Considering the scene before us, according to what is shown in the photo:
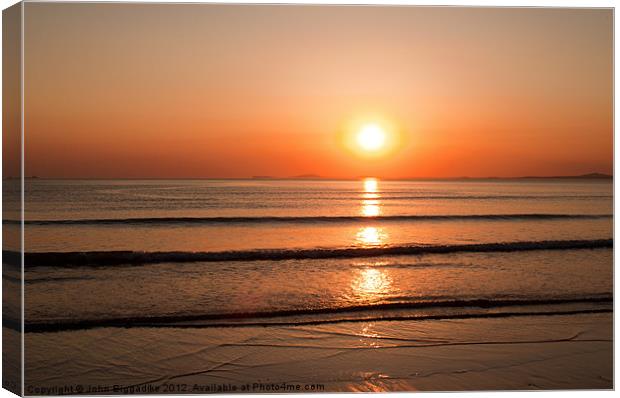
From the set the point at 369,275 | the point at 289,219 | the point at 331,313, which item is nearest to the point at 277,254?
the point at 289,219

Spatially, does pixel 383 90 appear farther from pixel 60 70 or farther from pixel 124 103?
pixel 60 70

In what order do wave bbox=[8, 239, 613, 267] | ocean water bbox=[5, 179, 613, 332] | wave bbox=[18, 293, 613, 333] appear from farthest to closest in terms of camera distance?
wave bbox=[8, 239, 613, 267], ocean water bbox=[5, 179, 613, 332], wave bbox=[18, 293, 613, 333]

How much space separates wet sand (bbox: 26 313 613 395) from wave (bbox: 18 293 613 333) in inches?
3.8

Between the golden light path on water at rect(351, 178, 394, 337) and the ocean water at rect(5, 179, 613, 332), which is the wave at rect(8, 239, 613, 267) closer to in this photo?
the ocean water at rect(5, 179, 613, 332)

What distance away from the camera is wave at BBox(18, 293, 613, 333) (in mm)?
3855

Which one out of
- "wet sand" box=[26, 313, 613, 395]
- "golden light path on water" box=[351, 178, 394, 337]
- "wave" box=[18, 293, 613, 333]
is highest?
"golden light path on water" box=[351, 178, 394, 337]

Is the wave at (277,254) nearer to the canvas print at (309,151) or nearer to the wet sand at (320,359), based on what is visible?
the canvas print at (309,151)

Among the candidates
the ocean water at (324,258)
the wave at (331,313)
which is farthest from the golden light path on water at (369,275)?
the wave at (331,313)

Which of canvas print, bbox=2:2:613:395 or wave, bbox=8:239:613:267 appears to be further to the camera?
wave, bbox=8:239:613:267

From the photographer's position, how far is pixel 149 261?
578 cm

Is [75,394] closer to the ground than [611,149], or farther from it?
closer to the ground

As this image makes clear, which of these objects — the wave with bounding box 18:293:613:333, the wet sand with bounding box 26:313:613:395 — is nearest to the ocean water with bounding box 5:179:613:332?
the wave with bounding box 18:293:613:333

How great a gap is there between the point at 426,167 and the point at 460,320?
1005mm

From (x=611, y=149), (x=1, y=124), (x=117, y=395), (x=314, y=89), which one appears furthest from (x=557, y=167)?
(x=1, y=124)
